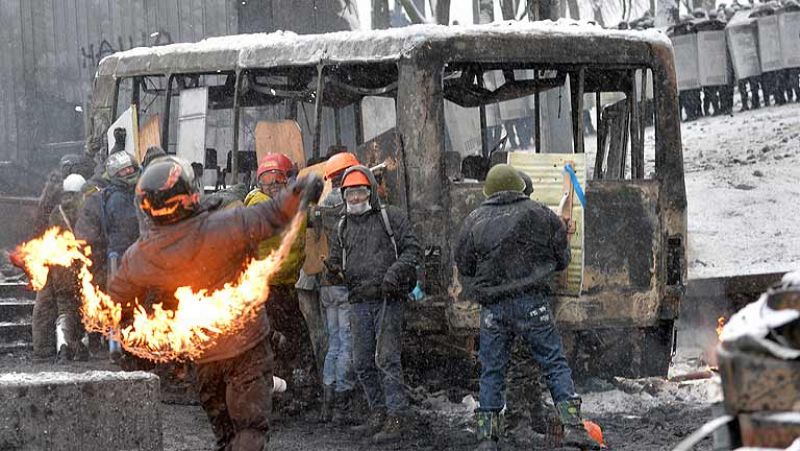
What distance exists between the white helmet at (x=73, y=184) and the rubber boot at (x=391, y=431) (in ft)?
17.2

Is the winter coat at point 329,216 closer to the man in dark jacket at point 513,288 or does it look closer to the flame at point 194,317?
the man in dark jacket at point 513,288

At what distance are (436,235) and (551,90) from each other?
248 centimetres

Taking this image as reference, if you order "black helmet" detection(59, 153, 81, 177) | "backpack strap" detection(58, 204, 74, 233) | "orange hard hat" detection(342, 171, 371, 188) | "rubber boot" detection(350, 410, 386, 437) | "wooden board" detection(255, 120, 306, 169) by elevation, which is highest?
"wooden board" detection(255, 120, 306, 169)

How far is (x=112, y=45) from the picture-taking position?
818 inches

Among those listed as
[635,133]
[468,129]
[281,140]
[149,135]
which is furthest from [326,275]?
[149,135]

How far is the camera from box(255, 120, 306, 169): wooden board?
37.0 ft

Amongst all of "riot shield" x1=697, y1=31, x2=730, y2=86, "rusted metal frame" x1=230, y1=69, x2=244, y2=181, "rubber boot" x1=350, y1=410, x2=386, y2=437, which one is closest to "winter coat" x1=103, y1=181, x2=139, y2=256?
"rusted metal frame" x1=230, y1=69, x2=244, y2=181

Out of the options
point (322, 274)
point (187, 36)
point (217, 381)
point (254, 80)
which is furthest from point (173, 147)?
point (187, 36)

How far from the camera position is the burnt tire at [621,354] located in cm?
1080

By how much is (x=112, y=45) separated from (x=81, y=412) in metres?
14.6

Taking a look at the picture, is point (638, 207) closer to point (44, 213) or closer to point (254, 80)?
point (254, 80)

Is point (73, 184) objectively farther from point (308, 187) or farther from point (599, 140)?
point (308, 187)

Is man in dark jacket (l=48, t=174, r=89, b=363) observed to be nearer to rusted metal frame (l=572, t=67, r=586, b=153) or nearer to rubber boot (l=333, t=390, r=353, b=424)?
rubber boot (l=333, t=390, r=353, b=424)

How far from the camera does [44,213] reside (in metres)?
13.8
